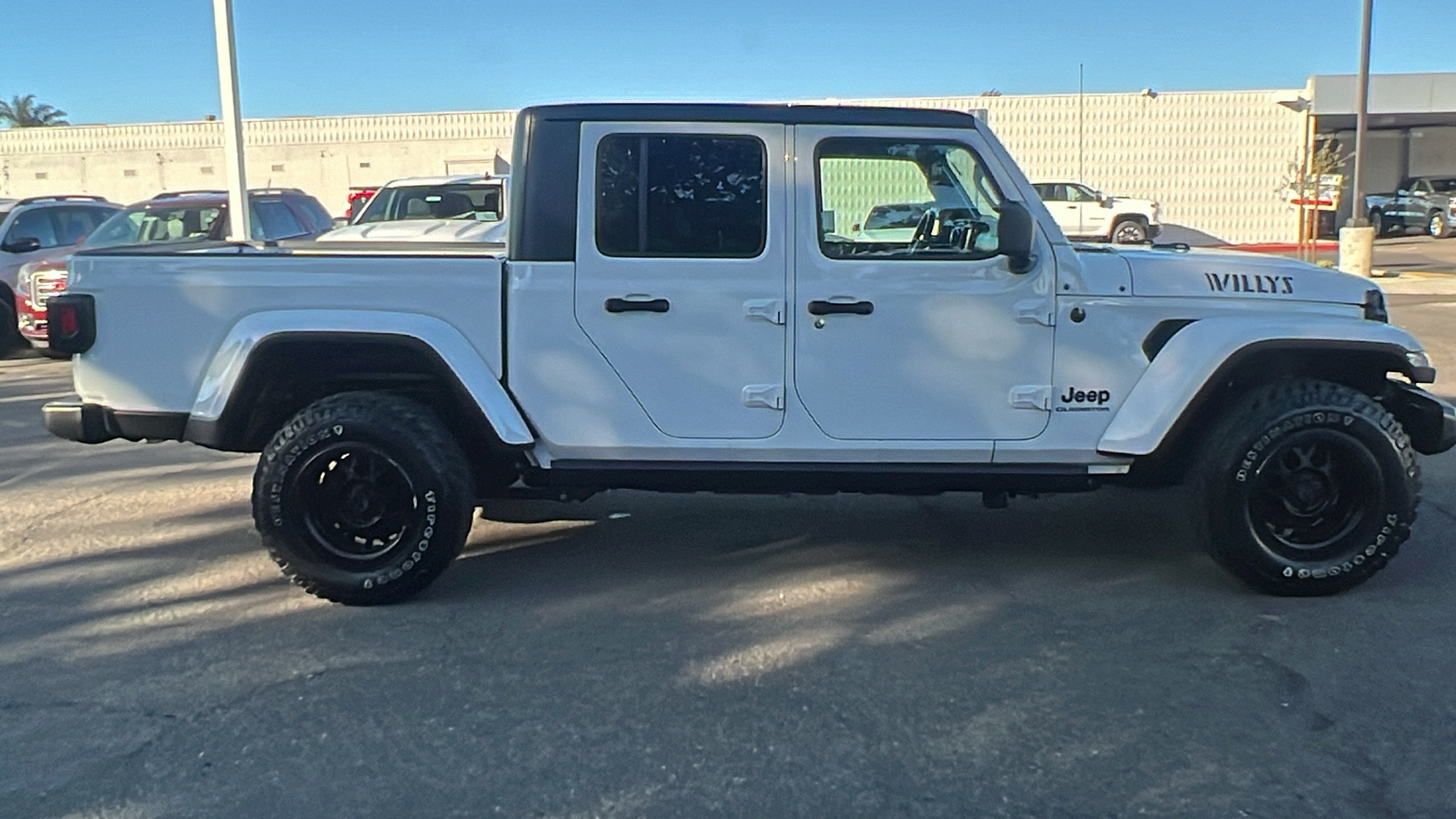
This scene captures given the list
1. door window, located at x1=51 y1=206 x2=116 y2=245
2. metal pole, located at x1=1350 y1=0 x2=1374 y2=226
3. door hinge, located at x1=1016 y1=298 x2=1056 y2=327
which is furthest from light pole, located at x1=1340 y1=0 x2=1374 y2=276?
door window, located at x1=51 y1=206 x2=116 y2=245

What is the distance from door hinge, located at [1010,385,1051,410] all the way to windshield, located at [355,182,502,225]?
8939mm

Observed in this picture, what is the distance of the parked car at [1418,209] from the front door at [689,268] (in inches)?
1328

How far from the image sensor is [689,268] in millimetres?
4742

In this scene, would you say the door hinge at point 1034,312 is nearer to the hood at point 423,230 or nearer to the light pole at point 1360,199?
the hood at point 423,230

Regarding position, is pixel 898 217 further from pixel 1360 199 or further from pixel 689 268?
pixel 1360 199

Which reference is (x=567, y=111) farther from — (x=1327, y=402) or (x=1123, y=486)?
(x=1327, y=402)

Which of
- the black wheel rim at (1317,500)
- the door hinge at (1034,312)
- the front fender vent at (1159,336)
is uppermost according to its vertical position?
the door hinge at (1034,312)

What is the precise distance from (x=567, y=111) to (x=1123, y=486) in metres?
2.75

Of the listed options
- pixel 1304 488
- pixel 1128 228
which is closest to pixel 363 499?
pixel 1304 488

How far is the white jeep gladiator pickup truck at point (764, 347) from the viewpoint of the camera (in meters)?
4.73

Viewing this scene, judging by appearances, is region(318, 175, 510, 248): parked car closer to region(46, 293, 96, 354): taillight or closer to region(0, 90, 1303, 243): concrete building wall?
region(46, 293, 96, 354): taillight

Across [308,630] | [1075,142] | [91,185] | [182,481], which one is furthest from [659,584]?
[91,185]

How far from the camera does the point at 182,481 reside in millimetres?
7227

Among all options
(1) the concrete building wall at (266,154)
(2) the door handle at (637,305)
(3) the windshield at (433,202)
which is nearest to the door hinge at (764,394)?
(2) the door handle at (637,305)
